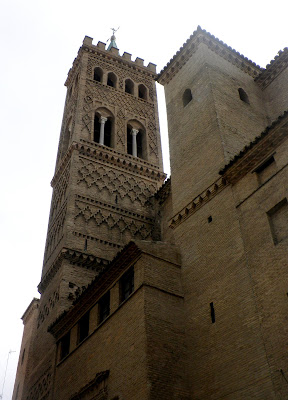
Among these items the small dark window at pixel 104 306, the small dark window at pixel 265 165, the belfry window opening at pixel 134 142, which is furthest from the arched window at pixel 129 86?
the small dark window at pixel 265 165

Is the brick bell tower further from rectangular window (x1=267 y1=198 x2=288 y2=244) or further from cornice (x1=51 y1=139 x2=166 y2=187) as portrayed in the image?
rectangular window (x1=267 y1=198 x2=288 y2=244)

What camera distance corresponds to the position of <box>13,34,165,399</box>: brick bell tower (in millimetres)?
18000

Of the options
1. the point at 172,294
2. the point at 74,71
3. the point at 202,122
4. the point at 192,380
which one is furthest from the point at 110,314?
the point at 74,71

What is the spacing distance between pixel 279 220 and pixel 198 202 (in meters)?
3.20

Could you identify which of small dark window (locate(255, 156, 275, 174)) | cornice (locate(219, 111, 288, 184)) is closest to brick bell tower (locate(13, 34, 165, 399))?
cornice (locate(219, 111, 288, 184))

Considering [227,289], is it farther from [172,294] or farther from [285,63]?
[285,63]

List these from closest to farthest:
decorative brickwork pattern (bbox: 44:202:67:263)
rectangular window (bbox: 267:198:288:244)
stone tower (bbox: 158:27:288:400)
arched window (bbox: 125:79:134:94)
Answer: stone tower (bbox: 158:27:288:400)
rectangular window (bbox: 267:198:288:244)
decorative brickwork pattern (bbox: 44:202:67:263)
arched window (bbox: 125:79:134:94)

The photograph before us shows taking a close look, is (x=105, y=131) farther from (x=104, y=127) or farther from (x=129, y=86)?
(x=129, y=86)

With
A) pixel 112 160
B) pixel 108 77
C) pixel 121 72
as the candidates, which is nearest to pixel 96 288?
pixel 112 160

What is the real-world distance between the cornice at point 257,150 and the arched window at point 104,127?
1188 cm

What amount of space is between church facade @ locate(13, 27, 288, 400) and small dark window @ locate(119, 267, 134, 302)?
1.9 inches

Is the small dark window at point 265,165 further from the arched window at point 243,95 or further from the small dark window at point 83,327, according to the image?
the small dark window at point 83,327

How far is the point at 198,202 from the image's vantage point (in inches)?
540

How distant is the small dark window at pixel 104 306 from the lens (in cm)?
1406
